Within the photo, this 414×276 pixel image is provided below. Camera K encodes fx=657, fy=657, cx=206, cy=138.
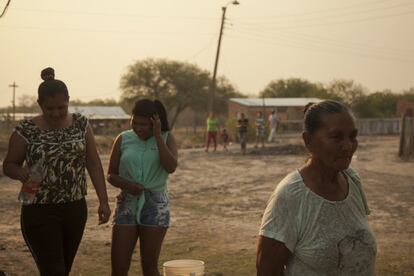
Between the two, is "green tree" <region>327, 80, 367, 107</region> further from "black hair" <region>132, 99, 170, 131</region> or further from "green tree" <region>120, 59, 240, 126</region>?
"black hair" <region>132, 99, 170, 131</region>

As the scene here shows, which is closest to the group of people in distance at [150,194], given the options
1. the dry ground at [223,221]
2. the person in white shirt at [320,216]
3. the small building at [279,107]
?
the person in white shirt at [320,216]

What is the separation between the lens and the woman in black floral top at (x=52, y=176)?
14.1 feet

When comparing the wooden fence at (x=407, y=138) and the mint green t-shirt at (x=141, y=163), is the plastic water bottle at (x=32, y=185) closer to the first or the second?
the mint green t-shirt at (x=141, y=163)

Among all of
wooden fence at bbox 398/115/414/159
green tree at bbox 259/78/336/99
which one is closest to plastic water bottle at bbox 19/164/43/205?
wooden fence at bbox 398/115/414/159

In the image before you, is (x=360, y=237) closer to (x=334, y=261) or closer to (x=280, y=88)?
(x=334, y=261)

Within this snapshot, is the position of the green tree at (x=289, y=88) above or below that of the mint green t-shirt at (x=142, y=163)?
above

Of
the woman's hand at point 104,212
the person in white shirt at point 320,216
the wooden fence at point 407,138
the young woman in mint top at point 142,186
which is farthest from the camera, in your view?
the wooden fence at point 407,138

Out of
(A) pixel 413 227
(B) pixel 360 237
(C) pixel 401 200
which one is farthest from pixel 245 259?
(C) pixel 401 200

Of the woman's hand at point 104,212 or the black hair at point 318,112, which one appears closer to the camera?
the black hair at point 318,112

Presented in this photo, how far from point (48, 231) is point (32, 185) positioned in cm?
32

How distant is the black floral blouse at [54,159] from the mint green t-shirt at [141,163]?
606mm

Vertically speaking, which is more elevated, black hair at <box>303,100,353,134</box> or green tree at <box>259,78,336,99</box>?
green tree at <box>259,78,336,99</box>

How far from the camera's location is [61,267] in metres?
4.30

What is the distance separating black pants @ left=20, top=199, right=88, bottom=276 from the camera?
428 centimetres
